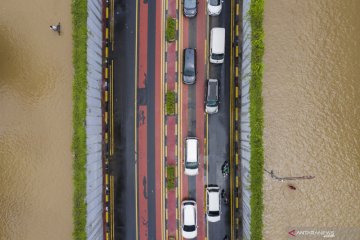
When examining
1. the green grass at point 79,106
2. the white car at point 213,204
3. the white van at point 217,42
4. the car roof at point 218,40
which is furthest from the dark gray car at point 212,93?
the green grass at point 79,106

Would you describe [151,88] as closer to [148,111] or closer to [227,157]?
[148,111]

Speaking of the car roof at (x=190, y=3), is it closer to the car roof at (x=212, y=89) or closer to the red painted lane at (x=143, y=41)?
the red painted lane at (x=143, y=41)

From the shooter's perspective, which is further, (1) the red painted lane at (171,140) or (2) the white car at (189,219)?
(1) the red painted lane at (171,140)

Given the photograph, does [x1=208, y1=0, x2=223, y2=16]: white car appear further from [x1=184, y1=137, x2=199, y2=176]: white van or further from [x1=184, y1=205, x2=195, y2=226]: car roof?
[x1=184, y1=205, x2=195, y2=226]: car roof

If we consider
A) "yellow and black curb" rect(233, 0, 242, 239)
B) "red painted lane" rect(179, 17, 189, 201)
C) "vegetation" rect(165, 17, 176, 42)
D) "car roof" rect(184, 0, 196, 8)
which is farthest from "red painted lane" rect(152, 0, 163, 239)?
"yellow and black curb" rect(233, 0, 242, 239)

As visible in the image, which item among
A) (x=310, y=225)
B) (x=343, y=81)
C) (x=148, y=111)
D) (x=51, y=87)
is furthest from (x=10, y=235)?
(x=343, y=81)

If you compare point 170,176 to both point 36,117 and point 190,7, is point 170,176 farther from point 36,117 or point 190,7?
point 190,7

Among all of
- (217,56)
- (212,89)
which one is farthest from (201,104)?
(217,56)

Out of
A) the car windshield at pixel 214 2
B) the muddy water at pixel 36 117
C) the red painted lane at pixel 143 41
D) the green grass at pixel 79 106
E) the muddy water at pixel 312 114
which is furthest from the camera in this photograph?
the red painted lane at pixel 143 41
